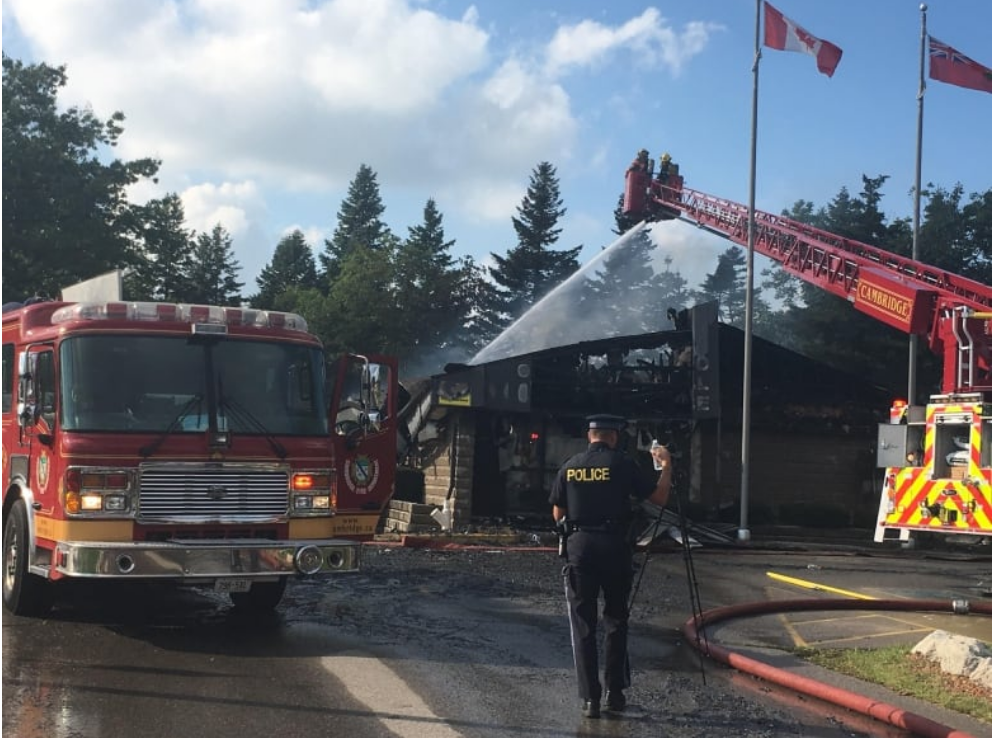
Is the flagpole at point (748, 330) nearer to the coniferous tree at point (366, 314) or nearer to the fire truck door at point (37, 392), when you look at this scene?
the fire truck door at point (37, 392)

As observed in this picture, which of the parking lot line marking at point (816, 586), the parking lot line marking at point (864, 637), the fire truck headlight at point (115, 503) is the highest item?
the fire truck headlight at point (115, 503)

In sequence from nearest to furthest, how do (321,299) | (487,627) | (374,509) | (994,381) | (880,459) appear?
(487,627) < (374,509) < (994,381) < (880,459) < (321,299)

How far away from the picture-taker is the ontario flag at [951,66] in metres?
21.4

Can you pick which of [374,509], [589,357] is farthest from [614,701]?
[589,357]

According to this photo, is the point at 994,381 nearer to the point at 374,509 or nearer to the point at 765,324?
the point at 374,509

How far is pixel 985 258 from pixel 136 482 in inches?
1724

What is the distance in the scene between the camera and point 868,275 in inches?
626

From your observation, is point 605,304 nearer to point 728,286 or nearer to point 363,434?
point 728,286

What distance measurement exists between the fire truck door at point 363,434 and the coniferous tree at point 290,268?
265 ft

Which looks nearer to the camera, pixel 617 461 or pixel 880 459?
pixel 617 461

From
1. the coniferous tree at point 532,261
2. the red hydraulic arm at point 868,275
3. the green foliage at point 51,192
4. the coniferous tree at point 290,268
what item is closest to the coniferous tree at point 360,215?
the coniferous tree at point 290,268

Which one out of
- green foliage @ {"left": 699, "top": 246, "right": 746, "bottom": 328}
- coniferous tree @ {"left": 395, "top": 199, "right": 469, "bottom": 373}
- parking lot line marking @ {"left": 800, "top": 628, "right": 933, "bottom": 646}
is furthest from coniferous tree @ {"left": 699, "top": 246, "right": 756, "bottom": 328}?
parking lot line marking @ {"left": 800, "top": 628, "right": 933, "bottom": 646}

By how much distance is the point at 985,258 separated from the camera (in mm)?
44125

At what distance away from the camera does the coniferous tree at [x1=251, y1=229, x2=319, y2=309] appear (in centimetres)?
9231
